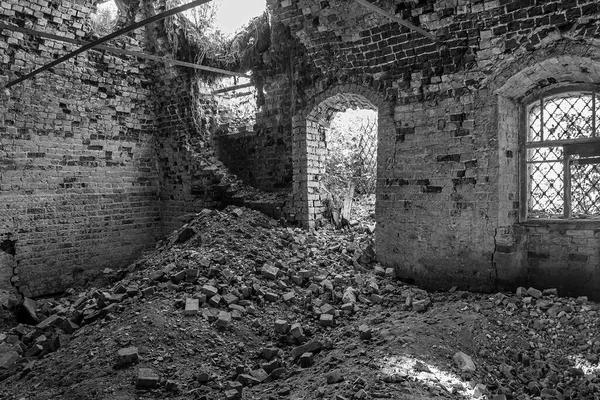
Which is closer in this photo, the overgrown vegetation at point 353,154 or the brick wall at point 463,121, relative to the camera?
the brick wall at point 463,121

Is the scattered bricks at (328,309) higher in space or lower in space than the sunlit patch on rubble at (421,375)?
higher

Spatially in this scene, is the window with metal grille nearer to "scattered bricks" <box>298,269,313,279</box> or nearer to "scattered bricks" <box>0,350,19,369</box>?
"scattered bricks" <box>298,269,313,279</box>

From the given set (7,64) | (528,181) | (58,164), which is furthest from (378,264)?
(7,64)

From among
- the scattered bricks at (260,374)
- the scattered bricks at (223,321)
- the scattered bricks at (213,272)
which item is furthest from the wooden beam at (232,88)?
the scattered bricks at (260,374)

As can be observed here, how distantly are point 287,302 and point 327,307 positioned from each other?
1.77 ft

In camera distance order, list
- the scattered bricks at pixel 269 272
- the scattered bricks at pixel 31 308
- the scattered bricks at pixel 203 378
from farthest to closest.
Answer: the scattered bricks at pixel 31 308 → the scattered bricks at pixel 269 272 → the scattered bricks at pixel 203 378

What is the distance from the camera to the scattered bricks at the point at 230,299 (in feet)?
18.2

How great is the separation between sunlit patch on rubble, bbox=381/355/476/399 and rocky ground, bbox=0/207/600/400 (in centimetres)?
1

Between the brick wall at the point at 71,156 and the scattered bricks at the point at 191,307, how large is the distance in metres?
3.94

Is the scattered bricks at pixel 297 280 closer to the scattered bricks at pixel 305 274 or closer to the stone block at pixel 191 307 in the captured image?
the scattered bricks at pixel 305 274

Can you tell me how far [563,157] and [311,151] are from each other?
383 cm

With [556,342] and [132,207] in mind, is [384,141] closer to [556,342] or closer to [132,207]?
[556,342]

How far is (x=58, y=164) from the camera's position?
316 inches

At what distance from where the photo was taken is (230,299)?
18.3 ft
